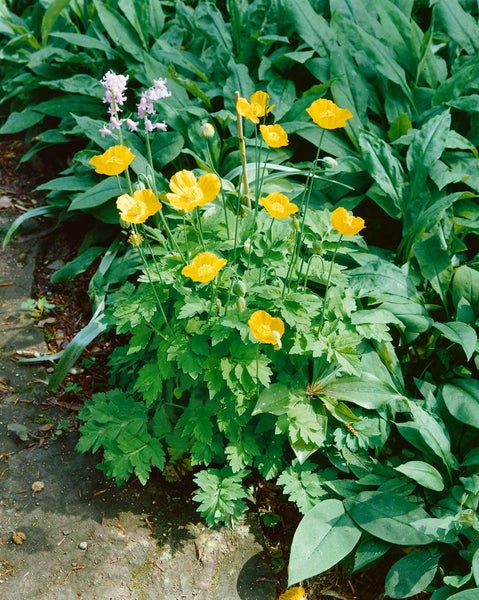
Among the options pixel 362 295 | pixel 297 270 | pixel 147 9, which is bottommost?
pixel 362 295

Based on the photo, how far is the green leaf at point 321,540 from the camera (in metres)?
1.95

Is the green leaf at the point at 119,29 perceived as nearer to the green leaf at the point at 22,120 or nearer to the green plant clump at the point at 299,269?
the green plant clump at the point at 299,269

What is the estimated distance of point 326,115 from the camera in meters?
1.88

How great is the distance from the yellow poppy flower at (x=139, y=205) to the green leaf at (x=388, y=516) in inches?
46.1

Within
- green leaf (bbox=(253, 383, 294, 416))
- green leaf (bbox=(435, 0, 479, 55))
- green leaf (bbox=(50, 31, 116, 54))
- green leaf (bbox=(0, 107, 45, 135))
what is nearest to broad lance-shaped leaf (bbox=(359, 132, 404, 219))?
green leaf (bbox=(435, 0, 479, 55))

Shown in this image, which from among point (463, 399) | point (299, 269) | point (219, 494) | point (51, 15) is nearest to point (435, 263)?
point (463, 399)

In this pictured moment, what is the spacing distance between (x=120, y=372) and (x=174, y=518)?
66 centimetres

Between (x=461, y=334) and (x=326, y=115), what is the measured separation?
99cm

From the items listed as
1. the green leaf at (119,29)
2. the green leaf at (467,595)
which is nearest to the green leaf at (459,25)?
the green leaf at (119,29)

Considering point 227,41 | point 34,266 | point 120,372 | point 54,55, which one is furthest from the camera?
point 54,55

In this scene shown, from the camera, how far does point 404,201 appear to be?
9.27ft

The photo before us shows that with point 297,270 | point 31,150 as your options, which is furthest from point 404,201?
point 31,150

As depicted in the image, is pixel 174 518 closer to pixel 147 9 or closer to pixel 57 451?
pixel 57 451

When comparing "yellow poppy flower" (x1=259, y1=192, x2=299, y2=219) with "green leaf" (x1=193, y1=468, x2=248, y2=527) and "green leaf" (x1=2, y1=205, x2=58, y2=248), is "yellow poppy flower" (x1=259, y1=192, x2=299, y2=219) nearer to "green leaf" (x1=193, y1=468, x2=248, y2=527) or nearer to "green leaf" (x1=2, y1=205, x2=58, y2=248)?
"green leaf" (x1=193, y1=468, x2=248, y2=527)
